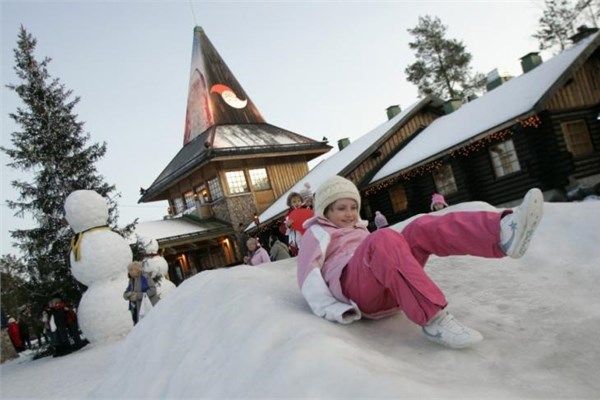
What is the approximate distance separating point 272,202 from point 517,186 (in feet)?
40.4

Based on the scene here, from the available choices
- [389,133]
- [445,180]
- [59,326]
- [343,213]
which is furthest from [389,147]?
[343,213]

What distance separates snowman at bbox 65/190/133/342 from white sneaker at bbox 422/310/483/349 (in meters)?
8.82

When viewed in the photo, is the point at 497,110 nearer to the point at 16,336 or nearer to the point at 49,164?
the point at 49,164

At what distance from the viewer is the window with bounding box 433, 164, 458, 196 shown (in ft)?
53.0

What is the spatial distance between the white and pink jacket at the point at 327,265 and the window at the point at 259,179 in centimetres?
1958

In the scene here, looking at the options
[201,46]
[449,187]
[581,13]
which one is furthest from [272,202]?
[581,13]

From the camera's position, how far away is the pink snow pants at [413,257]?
2.26 metres

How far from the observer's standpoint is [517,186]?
14.2 metres

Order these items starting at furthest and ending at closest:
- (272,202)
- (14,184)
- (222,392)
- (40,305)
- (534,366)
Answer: (272,202), (14,184), (40,305), (534,366), (222,392)

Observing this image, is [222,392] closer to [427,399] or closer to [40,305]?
[427,399]

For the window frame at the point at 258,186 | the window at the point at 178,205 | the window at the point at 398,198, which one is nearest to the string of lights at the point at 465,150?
the window at the point at 398,198

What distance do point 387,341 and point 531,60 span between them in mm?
18102

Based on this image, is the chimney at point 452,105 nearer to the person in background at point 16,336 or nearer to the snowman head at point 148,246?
the snowman head at point 148,246

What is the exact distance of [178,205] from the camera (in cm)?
2583
